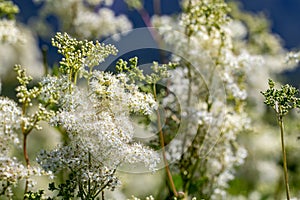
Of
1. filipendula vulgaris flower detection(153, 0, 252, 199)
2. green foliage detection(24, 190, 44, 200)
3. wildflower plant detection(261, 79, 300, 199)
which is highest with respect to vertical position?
filipendula vulgaris flower detection(153, 0, 252, 199)

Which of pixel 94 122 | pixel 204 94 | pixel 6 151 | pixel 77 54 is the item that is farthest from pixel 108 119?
pixel 204 94

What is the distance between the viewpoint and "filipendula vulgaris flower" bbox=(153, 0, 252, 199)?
1.64 metres

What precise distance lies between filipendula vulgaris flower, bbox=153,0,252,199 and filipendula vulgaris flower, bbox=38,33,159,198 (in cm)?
55

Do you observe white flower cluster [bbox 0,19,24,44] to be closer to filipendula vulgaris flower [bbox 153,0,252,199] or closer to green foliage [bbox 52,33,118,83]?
filipendula vulgaris flower [bbox 153,0,252,199]

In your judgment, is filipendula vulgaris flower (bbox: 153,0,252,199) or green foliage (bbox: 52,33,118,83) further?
filipendula vulgaris flower (bbox: 153,0,252,199)

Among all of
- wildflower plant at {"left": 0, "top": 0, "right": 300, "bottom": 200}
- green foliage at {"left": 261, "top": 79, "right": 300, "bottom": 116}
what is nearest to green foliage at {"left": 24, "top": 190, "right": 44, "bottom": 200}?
wildflower plant at {"left": 0, "top": 0, "right": 300, "bottom": 200}

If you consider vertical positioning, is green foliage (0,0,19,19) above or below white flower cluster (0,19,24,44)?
above

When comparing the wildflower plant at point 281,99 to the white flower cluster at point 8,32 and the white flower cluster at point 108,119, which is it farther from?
the white flower cluster at point 8,32

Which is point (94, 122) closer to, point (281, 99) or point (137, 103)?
point (137, 103)

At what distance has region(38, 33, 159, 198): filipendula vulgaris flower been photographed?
0.98 m

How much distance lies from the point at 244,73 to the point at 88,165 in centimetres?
93

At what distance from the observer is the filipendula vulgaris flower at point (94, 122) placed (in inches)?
38.5

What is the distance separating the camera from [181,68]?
5.62ft

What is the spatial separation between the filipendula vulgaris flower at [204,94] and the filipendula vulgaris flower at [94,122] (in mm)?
549
